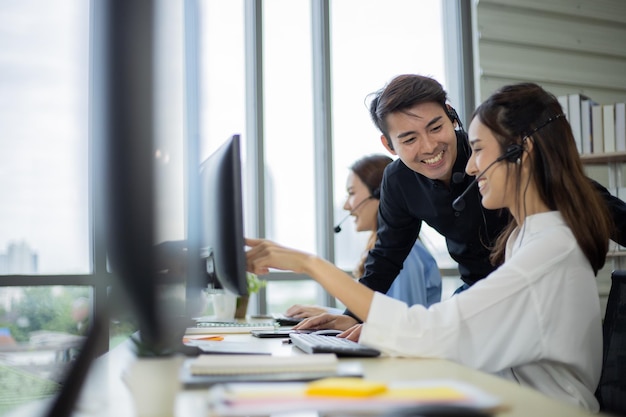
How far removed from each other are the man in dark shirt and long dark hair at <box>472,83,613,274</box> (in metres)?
0.45

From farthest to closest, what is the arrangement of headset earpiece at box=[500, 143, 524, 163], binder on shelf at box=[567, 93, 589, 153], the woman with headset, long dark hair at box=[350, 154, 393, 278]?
binder on shelf at box=[567, 93, 589, 153], long dark hair at box=[350, 154, 393, 278], the woman with headset, headset earpiece at box=[500, 143, 524, 163]

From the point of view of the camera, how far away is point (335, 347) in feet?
3.84

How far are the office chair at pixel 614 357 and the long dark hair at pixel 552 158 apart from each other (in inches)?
6.6

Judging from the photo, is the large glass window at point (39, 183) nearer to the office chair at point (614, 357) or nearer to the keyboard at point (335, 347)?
the keyboard at point (335, 347)

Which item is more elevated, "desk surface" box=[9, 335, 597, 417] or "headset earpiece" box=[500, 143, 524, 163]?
"headset earpiece" box=[500, 143, 524, 163]

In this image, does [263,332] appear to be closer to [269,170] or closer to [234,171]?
[234,171]

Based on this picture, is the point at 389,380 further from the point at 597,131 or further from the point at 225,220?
the point at 597,131

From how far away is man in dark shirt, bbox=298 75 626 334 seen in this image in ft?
6.38

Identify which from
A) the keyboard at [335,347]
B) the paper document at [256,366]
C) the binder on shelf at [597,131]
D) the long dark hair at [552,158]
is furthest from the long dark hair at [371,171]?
the paper document at [256,366]

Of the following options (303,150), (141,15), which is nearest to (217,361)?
(141,15)

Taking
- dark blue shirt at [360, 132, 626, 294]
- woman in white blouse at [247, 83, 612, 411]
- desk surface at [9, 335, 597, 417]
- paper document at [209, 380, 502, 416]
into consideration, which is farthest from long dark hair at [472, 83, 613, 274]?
paper document at [209, 380, 502, 416]

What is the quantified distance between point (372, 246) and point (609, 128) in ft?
5.05

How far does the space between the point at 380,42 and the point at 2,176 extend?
228 cm

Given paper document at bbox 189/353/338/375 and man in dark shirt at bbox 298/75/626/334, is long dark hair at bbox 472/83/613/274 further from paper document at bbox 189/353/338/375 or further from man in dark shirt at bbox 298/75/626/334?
paper document at bbox 189/353/338/375
